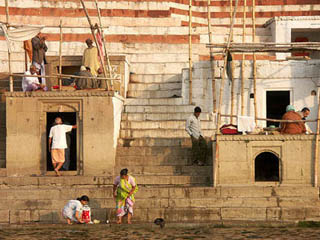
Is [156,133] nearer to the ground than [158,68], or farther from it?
nearer to the ground

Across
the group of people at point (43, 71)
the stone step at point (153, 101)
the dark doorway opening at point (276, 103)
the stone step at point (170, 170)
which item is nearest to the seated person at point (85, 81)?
the group of people at point (43, 71)

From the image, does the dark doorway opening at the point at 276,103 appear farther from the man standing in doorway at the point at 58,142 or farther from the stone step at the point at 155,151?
the man standing in doorway at the point at 58,142

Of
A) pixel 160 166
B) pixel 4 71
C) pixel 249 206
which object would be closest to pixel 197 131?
pixel 160 166

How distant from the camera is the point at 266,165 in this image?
760 inches

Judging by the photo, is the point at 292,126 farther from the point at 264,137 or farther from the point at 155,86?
the point at 155,86

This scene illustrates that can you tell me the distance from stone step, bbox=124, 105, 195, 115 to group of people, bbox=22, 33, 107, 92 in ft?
3.29

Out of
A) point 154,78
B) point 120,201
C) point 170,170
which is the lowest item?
point 120,201

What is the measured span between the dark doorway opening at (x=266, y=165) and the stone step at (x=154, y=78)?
3836 millimetres

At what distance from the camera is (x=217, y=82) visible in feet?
70.5

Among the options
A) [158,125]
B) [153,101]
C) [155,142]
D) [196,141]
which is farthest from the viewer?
[153,101]

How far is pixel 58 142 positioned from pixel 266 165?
4.61 m

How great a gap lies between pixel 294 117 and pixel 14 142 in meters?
6.04

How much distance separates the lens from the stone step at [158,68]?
22.7 meters

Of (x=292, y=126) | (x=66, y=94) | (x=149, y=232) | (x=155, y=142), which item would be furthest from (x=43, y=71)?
(x=149, y=232)
